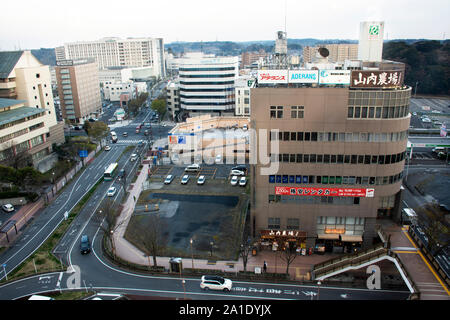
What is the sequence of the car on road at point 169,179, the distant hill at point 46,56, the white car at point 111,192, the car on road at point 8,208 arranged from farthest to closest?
the distant hill at point 46,56, the car on road at point 169,179, the white car at point 111,192, the car on road at point 8,208

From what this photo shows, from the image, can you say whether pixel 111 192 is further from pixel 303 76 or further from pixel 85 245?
pixel 303 76

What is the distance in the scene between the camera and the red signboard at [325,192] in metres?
22.9

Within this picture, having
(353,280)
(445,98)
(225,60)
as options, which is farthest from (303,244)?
(445,98)

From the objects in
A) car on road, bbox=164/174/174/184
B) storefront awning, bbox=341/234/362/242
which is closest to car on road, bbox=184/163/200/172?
car on road, bbox=164/174/174/184

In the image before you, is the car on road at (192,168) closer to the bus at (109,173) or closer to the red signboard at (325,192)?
the bus at (109,173)

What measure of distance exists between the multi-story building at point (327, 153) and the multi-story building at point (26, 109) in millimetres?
29327

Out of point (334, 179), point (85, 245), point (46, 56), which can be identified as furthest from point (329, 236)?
point (46, 56)

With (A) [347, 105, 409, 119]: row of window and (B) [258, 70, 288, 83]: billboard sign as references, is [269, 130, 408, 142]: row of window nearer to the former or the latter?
(A) [347, 105, 409, 119]: row of window

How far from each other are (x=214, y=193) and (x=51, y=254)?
48.2 feet

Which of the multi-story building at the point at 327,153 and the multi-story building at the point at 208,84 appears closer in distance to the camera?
the multi-story building at the point at 327,153

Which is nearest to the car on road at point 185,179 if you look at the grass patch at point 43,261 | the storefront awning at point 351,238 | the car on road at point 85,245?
the grass patch at point 43,261

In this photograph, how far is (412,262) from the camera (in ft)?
68.1

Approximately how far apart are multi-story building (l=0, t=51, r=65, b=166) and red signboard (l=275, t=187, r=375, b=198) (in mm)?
30004

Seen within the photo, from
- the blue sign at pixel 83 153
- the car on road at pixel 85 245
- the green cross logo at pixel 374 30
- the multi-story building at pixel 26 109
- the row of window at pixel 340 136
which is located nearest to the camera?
the row of window at pixel 340 136
